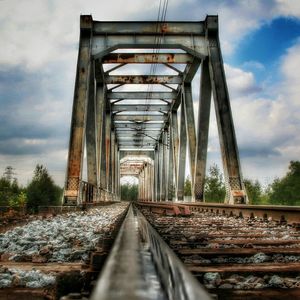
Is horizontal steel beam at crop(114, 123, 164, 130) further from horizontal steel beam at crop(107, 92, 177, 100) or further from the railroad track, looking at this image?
the railroad track

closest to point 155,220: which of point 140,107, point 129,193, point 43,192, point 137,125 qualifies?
point 140,107

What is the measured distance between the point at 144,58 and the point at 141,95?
17.6 ft

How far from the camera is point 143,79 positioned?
52.4ft

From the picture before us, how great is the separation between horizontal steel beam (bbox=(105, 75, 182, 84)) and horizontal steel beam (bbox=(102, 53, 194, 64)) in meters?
2.53

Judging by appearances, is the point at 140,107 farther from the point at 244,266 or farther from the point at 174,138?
the point at 244,266

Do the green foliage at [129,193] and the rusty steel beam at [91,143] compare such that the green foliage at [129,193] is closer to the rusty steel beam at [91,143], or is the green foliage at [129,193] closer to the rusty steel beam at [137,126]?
the rusty steel beam at [137,126]

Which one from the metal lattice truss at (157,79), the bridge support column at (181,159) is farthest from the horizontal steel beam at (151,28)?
the bridge support column at (181,159)

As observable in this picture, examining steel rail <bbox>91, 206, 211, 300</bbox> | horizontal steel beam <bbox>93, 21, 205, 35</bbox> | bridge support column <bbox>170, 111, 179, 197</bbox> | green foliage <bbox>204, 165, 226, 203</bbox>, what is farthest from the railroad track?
green foliage <bbox>204, 165, 226, 203</bbox>

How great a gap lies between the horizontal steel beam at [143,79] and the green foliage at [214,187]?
27.8m

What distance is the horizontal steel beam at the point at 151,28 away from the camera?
456 inches

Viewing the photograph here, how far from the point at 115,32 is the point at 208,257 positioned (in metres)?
10.6

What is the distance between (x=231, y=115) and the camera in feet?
32.7

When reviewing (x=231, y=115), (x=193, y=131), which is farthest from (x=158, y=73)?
(x=231, y=115)

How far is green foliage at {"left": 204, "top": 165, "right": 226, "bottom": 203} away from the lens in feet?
142
